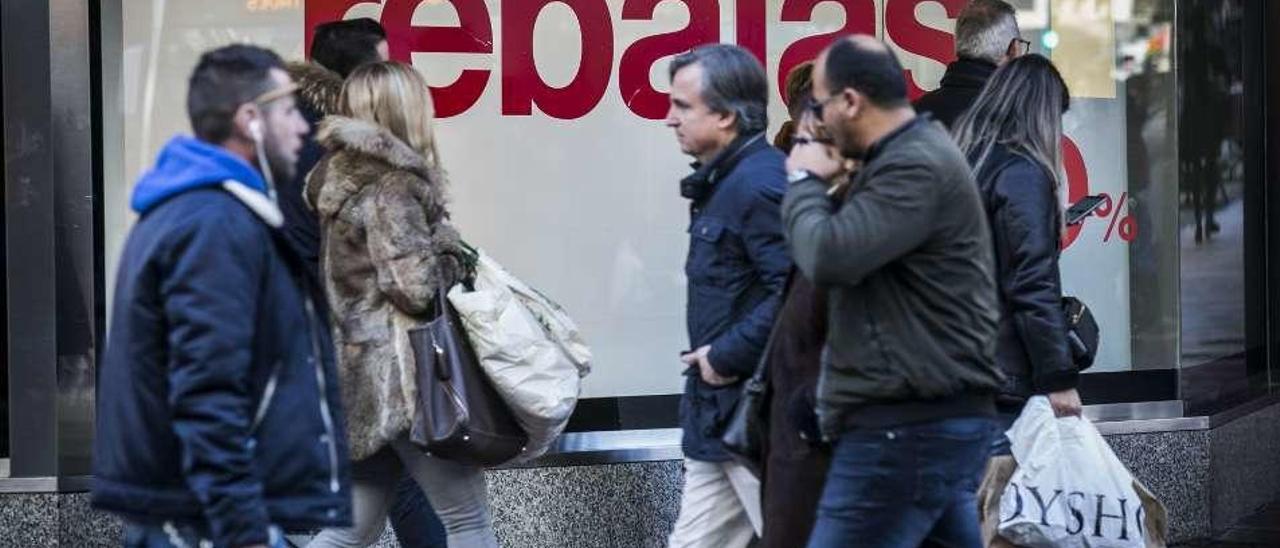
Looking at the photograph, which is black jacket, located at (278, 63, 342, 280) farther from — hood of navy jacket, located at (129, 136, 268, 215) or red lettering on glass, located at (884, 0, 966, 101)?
red lettering on glass, located at (884, 0, 966, 101)

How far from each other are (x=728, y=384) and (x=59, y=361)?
241cm

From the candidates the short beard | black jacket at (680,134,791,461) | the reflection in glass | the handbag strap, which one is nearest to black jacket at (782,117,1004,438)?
the handbag strap

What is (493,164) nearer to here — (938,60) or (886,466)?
(938,60)

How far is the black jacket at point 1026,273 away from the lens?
5477mm

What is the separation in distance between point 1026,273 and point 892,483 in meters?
1.44

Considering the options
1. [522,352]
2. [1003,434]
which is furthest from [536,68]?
[1003,434]

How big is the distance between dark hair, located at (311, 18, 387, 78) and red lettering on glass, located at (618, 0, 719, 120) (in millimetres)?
1095

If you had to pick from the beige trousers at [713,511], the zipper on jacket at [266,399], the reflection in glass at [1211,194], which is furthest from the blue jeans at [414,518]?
the reflection in glass at [1211,194]

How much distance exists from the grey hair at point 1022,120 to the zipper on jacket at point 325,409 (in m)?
2.27

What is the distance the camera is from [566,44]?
7.11 metres

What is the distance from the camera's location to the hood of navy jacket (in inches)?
145

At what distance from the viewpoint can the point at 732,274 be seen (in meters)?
5.07

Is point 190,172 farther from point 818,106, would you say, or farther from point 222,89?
point 818,106

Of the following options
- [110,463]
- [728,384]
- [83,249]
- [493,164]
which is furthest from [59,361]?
[110,463]
